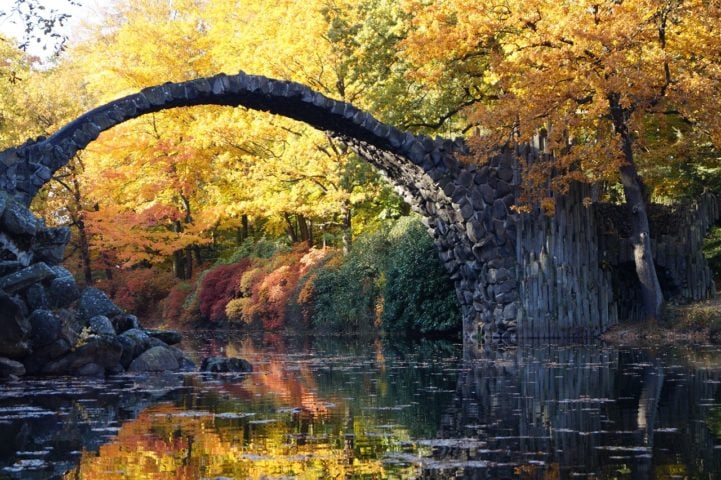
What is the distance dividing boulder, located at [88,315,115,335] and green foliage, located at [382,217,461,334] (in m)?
9.59

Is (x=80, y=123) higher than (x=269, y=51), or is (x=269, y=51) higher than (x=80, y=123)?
(x=269, y=51)

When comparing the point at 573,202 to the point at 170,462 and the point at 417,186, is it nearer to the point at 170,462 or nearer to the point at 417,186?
the point at 417,186

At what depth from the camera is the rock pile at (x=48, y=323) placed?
491 inches

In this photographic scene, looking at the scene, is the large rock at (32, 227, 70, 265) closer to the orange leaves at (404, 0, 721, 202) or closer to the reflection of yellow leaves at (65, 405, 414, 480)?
the reflection of yellow leaves at (65, 405, 414, 480)

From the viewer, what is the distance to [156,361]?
14102mm

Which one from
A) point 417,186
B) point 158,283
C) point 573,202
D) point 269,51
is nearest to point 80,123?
point 417,186

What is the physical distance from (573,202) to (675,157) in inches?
79.6

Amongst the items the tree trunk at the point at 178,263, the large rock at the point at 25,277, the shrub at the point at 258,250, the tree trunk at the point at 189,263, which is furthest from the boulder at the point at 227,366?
the tree trunk at the point at 189,263

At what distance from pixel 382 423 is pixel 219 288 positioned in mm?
24961

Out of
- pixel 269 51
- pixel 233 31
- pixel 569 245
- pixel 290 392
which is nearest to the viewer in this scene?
pixel 290 392

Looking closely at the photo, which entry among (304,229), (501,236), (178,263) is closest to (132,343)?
(501,236)

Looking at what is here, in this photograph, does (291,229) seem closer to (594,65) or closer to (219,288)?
(219,288)

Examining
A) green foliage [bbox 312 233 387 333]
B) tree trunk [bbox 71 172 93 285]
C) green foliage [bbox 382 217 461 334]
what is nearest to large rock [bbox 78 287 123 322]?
green foliage [bbox 382 217 461 334]

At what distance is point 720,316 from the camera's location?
17.9m
